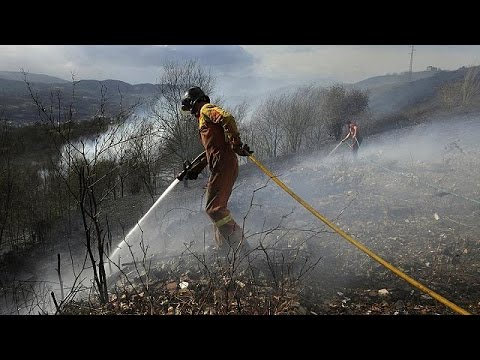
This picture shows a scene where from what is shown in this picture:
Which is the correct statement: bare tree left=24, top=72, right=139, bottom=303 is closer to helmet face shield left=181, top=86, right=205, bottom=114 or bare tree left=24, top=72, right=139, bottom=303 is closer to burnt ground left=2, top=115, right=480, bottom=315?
burnt ground left=2, top=115, right=480, bottom=315

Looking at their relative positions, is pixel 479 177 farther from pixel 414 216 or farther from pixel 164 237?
pixel 164 237

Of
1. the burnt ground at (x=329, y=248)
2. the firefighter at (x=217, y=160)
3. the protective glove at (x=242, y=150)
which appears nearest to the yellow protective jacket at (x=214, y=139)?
the firefighter at (x=217, y=160)

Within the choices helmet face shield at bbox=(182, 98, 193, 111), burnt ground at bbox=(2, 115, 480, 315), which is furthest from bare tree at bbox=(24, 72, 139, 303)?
helmet face shield at bbox=(182, 98, 193, 111)

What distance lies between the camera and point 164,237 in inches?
251

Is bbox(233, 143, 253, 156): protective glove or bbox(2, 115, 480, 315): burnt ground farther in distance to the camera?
bbox(233, 143, 253, 156): protective glove

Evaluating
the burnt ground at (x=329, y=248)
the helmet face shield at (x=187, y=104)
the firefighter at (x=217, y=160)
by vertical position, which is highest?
the helmet face shield at (x=187, y=104)

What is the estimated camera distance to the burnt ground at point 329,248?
155 inches

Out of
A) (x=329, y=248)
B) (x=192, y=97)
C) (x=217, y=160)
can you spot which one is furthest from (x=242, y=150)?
(x=329, y=248)

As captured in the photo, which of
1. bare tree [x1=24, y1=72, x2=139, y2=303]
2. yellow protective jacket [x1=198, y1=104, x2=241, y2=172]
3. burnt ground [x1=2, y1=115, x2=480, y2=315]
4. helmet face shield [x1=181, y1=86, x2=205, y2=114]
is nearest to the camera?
bare tree [x1=24, y1=72, x2=139, y2=303]

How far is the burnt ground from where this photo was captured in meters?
3.95

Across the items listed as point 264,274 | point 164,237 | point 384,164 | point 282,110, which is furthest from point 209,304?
point 282,110

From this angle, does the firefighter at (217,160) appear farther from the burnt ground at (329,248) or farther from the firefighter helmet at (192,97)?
the burnt ground at (329,248)

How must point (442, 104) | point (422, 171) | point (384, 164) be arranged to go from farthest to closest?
point (442, 104) < point (384, 164) < point (422, 171)
